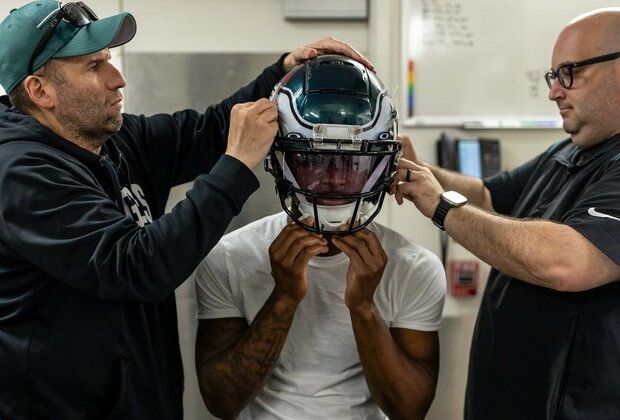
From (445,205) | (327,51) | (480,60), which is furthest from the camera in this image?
(480,60)

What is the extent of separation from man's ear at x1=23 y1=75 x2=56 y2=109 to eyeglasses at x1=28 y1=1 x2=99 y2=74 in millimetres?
36

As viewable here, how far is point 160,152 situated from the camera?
6.17ft

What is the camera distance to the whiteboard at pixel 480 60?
256 cm

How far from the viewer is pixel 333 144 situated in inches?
60.9

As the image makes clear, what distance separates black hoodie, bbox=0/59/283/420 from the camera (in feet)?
4.34

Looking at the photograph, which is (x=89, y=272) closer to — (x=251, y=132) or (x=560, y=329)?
(x=251, y=132)

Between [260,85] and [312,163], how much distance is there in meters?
0.47

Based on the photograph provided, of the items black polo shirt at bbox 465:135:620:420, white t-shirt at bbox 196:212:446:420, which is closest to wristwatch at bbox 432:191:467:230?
white t-shirt at bbox 196:212:446:420

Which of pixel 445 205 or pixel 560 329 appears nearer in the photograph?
pixel 560 329

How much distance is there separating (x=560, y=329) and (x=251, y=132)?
3.12 feet

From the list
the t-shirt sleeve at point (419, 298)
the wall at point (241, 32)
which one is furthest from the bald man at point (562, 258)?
the wall at point (241, 32)

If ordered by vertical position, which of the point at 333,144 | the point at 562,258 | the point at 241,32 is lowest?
the point at 562,258

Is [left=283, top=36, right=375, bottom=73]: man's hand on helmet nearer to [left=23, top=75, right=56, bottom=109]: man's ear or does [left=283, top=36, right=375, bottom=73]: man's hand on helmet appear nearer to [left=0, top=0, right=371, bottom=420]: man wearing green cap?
[left=0, top=0, right=371, bottom=420]: man wearing green cap

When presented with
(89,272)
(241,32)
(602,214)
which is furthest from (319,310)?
(241,32)
